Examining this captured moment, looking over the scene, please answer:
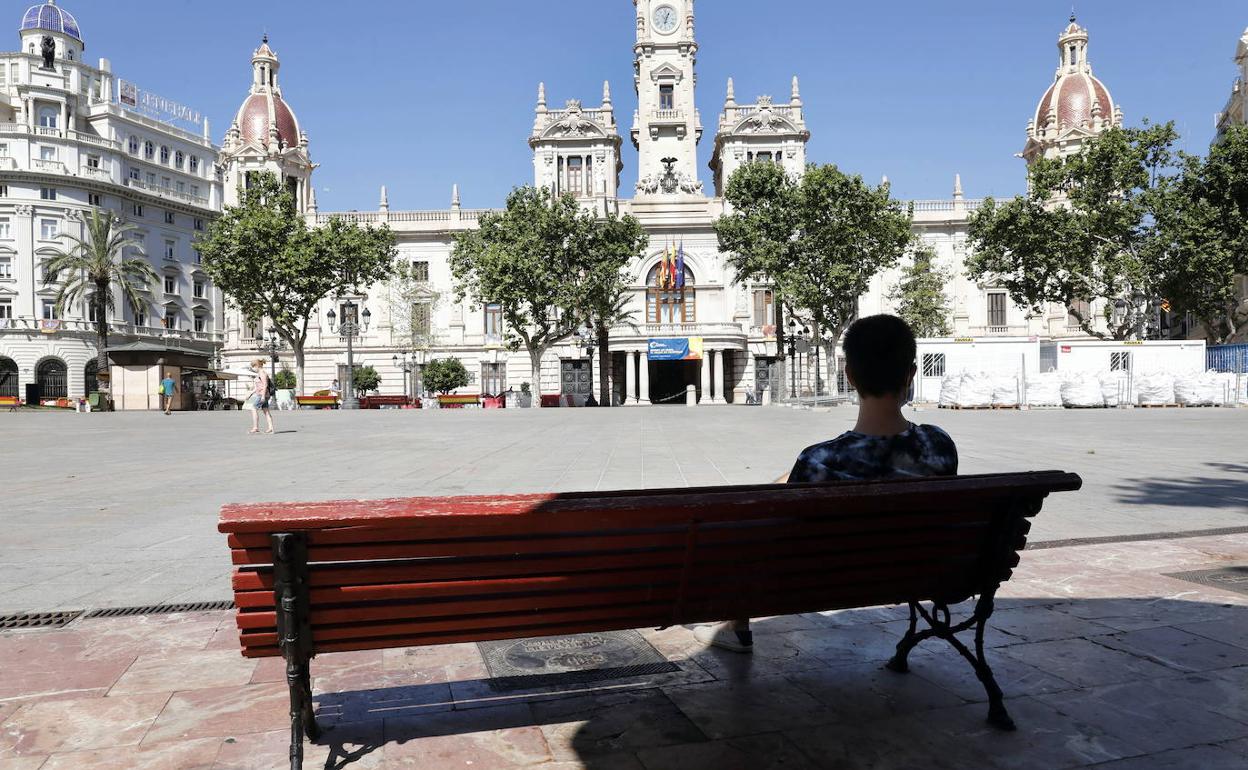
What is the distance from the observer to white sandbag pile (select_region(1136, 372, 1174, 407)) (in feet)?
102

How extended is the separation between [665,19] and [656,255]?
15.9 metres

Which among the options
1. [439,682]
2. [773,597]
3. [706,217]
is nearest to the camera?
[773,597]

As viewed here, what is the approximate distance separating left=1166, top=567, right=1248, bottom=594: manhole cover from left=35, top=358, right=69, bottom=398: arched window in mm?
65146

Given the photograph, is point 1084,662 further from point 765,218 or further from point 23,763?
point 765,218

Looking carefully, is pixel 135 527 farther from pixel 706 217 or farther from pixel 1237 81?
pixel 1237 81

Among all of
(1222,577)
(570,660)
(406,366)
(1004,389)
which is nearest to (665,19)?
(406,366)

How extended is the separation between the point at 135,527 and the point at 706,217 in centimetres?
4861

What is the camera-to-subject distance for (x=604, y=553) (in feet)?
8.07

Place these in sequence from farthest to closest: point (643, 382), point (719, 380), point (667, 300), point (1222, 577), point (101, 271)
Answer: point (667, 300)
point (719, 380)
point (643, 382)
point (101, 271)
point (1222, 577)

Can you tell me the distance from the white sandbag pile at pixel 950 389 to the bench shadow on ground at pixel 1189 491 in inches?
893

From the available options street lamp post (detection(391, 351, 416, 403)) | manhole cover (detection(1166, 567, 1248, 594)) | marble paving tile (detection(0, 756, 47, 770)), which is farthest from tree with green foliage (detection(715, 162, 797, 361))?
marble paving tile (detection(0, 756, 47, 770))

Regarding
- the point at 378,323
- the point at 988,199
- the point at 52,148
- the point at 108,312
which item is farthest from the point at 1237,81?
the point at 52,148

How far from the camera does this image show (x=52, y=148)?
191 ft

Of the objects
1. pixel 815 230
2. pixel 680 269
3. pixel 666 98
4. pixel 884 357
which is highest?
pixel 666 98
